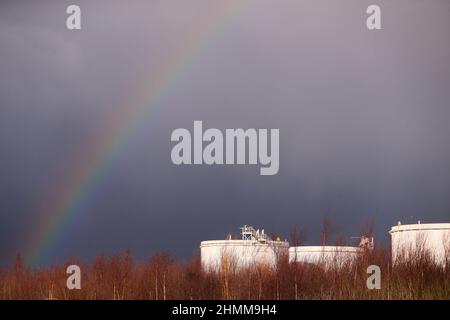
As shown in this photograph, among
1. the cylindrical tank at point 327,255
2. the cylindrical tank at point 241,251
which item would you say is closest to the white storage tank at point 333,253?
the cylindrical tank at point 327,255

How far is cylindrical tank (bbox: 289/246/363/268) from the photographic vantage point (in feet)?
147

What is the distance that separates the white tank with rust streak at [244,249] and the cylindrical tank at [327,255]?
5.14 feet

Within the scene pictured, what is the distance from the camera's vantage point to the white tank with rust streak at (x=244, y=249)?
187ft

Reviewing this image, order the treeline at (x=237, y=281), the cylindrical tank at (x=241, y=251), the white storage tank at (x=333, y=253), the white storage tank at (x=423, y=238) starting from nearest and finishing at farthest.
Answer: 1. the treeline at (x=237, y=281)
2. the white storage tank at (x=333, y=253)
3. the white storage tank at (x=423, y=238)
4. the cylindrical tank at (x=241, y=251)

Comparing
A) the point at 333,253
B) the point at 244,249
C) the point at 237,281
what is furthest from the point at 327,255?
the point at 237,281

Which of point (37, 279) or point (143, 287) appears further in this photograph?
point (37, 279)

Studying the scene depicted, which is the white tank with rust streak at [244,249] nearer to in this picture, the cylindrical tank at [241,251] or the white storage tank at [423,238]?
the cylindrical tank at [241,251]

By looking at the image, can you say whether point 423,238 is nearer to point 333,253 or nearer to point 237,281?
point 333,253

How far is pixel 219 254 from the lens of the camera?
Result: 6078cm

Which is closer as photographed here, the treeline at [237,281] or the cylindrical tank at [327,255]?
the treeline at [237,281]

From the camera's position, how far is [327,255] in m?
55.3
